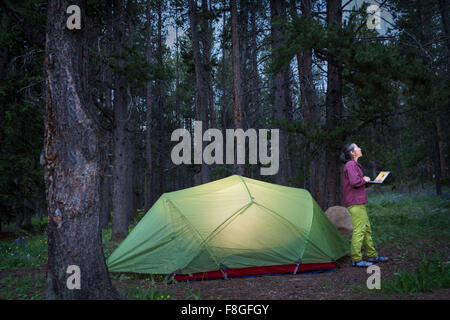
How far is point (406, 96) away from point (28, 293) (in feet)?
29.8

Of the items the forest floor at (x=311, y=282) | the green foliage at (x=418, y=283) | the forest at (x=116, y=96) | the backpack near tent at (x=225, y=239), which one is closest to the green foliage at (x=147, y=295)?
the forest floor at (x=311, y=282)

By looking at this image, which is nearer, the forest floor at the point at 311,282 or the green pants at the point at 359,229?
the forest floor at the point at 311,282

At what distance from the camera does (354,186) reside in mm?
5863

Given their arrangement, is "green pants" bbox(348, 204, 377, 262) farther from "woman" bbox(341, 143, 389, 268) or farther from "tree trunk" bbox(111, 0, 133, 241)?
"tree trunk" bbox(111, 0, 133, 241)

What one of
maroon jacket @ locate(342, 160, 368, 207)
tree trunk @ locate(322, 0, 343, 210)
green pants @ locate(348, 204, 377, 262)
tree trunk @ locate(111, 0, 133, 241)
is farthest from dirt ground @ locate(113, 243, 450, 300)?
tree trunk @ locate(111, 0, 133, 241)

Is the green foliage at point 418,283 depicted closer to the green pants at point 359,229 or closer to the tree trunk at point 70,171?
the green pants at point 359,229

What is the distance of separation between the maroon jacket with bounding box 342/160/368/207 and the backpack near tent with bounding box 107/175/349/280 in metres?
0.78

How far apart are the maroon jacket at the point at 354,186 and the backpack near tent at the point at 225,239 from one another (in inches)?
30.8

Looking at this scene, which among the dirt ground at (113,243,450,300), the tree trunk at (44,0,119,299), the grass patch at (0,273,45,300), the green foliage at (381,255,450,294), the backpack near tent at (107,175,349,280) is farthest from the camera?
the backpack near tent at (107,175,349,280)

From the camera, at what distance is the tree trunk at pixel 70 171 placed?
373cm

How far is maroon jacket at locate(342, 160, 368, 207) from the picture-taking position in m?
5.82

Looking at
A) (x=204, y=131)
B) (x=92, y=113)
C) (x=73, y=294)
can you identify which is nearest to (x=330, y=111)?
(x=204, y=131)

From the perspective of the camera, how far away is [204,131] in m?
13.6
